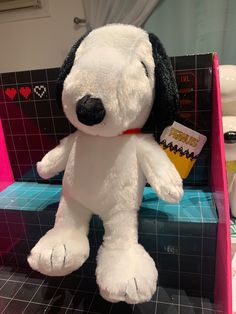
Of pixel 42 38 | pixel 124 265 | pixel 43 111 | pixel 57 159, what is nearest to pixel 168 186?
pixel 124 265

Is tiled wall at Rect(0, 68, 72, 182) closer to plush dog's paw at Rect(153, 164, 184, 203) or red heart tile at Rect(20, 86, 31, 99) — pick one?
red heart tile at Rect(20, 86, 31, 99)

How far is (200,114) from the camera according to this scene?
698 mm

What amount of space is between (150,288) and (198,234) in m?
0.21

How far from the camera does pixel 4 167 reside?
873 millimetres

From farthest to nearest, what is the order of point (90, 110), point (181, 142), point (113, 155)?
1. point (181, 142)
2. point (113, 155)
3. point (90, 110)

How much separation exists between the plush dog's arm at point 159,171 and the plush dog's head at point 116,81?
0.18ft

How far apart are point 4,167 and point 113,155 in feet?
1.54

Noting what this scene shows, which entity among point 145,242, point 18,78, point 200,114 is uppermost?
point 18,78

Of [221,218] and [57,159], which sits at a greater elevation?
[57,159]

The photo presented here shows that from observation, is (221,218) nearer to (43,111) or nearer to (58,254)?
(58,254)

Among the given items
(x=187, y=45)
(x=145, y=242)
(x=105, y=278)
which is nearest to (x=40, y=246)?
(x=105, y=278)

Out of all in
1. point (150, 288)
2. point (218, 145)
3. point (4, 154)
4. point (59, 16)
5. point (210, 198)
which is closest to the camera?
point (150, 288)

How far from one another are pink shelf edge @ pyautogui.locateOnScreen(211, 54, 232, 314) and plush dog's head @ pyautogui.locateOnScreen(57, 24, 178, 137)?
0.45 feet

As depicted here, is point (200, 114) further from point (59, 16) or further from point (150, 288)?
point (59, 16)
